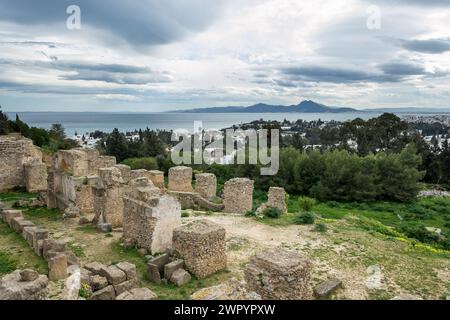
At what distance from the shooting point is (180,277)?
8.83 metres

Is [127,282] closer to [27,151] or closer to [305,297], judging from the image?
[305,297]

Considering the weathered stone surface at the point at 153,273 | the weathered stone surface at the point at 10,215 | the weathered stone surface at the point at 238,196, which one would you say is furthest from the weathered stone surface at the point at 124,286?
the weathered stone surface at the point at 238,196

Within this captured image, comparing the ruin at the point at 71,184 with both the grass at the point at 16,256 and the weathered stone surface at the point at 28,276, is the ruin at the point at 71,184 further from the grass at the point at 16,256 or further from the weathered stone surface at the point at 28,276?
the weathered stone surface at the point at 28,276

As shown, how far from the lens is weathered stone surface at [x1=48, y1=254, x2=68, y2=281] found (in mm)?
7812

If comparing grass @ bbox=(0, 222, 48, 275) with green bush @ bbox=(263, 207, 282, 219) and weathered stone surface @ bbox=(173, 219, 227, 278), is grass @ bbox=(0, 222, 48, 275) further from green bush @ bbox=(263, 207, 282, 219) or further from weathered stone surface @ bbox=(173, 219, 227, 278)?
green bush @ bbox=(263, 207, 282, 219)

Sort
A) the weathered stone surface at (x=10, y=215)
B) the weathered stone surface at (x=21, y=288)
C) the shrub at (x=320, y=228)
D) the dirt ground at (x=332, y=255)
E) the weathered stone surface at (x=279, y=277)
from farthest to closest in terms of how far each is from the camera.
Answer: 1. the shrub at (x=320, y=228)
2. the weathered stone surface at (x=10, y=215)
3. the dirt ground at (x=332, y=255)
4. the weathered stone surface at (x=279, y=277)
5. the weathered stone surface at (x=21, y=288)

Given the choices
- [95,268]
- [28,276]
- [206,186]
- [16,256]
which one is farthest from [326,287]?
[206,186]

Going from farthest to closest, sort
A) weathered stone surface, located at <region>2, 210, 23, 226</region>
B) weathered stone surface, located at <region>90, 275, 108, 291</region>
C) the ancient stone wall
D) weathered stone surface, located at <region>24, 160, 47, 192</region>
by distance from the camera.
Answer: the ancient stone wall, weathered stone surface, located at <region>24, 160, 47, 192</region>, weathered stone surface, located at <region>2, 210, 23, 226</region>, weathered stone surface, located at <region>90, 275, 108, 291</region>

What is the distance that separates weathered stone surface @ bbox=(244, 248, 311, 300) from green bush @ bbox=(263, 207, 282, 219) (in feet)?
23.7

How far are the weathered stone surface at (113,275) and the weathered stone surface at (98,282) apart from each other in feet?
0.33

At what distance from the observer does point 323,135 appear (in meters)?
51.9

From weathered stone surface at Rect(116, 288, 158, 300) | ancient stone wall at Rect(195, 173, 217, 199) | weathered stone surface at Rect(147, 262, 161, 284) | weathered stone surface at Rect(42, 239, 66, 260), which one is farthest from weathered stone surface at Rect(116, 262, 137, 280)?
ancient stone wall at Rect(195, 173, 217, 199)

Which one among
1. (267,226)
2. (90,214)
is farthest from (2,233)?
(267,226)

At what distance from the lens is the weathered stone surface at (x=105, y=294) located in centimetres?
771
